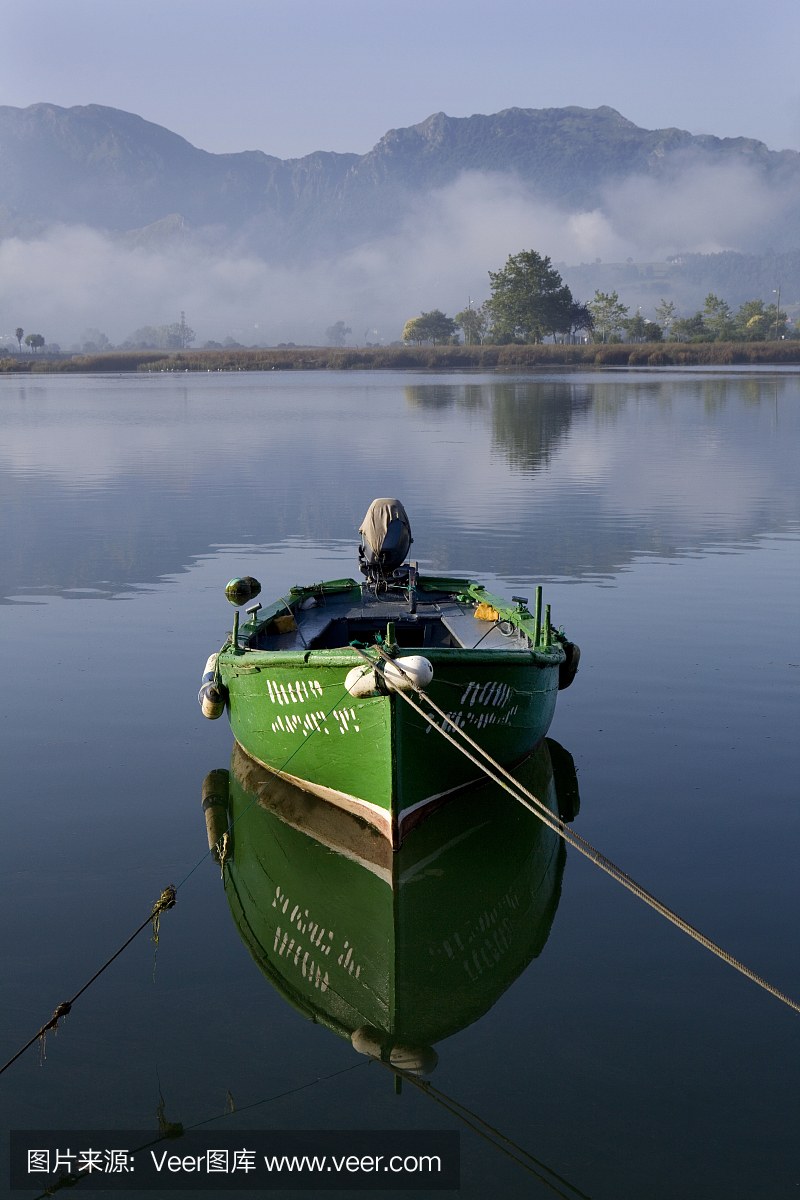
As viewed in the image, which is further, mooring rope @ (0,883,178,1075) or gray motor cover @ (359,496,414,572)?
gray motor cover @ (359,496,414,572)

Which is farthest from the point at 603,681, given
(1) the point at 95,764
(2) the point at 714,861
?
(1) the point at 95,764

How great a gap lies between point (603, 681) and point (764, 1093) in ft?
35.0

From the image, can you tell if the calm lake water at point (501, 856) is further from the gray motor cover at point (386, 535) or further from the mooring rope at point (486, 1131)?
the gray motor cover at point (386, 535)

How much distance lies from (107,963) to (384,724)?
3715 mm

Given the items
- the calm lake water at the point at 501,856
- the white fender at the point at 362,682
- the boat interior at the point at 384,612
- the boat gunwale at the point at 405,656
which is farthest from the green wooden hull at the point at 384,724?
the boat interior at the point at 384,612

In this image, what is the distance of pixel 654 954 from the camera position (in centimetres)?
1012

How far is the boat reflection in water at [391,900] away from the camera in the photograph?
961 cm

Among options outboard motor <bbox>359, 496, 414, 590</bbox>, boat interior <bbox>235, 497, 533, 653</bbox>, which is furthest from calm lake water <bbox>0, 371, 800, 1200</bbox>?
outboard motor <bbox>359, 496, 414, 590</bbox>

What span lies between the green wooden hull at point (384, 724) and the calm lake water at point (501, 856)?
4.00ft

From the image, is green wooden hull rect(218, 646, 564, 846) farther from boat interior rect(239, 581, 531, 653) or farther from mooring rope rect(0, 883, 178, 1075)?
mooring rope rect(0, 883, 178, 1075)

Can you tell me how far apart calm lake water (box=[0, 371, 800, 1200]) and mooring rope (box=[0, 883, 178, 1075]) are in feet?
0.32

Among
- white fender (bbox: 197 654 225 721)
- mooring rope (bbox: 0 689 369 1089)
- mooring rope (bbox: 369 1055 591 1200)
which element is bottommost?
mooring rope (bbox: 369 1055 591 1200)

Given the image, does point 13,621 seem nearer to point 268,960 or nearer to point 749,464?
point 268,960

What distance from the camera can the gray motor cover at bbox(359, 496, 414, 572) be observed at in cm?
1928
